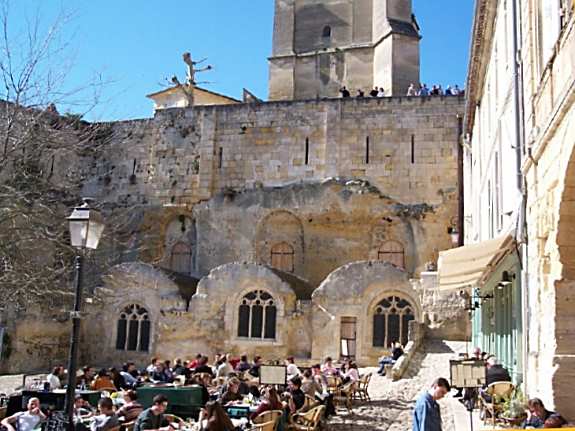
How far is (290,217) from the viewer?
2580cm

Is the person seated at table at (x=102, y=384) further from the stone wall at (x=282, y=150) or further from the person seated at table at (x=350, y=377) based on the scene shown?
the stone wall at (x=282, y=150)

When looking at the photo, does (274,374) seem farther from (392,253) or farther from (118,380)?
(392,253)

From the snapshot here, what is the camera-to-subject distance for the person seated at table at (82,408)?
9.42m

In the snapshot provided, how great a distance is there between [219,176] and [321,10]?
10.6m

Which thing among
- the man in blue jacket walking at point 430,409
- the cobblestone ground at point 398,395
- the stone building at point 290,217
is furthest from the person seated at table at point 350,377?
the man in blue jacket walking at point 430,409

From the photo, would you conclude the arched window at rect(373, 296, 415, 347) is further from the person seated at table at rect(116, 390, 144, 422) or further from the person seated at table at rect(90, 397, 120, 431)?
the person seated at table at rect(90, 397, 120, 431)

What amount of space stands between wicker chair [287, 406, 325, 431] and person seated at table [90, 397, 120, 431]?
98.4 inches

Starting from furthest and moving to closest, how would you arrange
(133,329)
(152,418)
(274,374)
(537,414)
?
1. (133,329)
2. (274,374)
3. (152,418)
4. (537,414)

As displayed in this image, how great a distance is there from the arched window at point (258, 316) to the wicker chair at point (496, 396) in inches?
426

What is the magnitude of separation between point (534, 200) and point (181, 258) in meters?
20.6

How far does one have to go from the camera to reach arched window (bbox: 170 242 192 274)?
90.5 ft

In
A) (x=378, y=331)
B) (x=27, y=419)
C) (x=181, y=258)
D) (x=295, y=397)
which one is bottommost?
(x=27, y=419)

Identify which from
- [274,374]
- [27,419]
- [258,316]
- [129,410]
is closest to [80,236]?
[27,419]

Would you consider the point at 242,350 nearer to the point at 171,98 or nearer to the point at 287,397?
the point at 287,397
